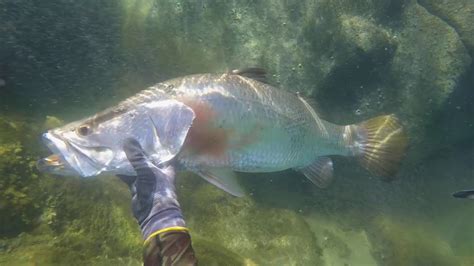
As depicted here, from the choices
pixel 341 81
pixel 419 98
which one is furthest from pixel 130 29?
pixel 419 98

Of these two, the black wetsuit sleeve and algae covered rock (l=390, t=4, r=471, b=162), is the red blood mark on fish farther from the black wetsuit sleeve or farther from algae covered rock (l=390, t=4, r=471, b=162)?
algae covered rock (l=390, t=4, r=471, b=162)

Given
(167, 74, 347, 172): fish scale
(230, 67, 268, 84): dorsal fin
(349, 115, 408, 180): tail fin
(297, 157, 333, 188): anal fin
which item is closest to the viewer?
(167, 74, 347, 172): fish scale

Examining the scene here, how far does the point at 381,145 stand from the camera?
185 inches

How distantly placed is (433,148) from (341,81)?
8.22ft

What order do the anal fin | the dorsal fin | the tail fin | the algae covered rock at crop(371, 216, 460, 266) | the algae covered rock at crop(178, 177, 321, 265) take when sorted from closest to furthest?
the dorsal fin
the anal fin
the tail fin
the algae covered rock at crop(178, 177, 321, 265)
the algae covered rock at crop(371, 216, 460, 266)

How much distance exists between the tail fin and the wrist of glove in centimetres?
269

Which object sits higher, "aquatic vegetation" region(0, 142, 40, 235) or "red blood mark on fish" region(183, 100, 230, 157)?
"red blood mark on fish" region(183, 100, 230, 157)

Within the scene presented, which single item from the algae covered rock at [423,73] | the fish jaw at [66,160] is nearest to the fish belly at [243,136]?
the fish jaw at [66,160]

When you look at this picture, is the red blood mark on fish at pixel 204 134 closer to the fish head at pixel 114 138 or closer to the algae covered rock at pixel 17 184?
the fish head at pixel 114 138

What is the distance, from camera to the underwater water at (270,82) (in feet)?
13.8

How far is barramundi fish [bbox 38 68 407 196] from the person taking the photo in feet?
9.32

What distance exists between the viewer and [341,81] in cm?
617

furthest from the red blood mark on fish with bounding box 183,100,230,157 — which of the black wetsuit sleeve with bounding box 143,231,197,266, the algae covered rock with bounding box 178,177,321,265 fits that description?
the algae covered rock with bounding box 178,177,321,265

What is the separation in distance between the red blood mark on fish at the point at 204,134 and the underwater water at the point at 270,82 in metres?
1.28
